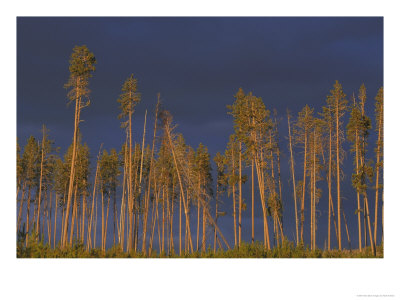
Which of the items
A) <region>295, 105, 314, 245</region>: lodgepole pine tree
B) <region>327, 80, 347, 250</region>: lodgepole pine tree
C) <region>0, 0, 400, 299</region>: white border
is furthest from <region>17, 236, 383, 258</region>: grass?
<region>295, 105, 314, 245</region>: lodgepole pine tree

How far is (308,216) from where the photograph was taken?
124 ft

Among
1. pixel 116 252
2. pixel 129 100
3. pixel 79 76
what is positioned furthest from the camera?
pixel 129 100

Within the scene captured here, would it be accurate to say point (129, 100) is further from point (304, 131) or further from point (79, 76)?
point (304, 131)

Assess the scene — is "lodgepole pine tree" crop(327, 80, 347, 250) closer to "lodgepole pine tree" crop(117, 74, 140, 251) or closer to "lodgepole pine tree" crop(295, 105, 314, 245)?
"lodgepole pine tree" crop(295, 105, 314, 245)

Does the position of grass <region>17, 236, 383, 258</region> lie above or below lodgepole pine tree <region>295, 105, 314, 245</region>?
below

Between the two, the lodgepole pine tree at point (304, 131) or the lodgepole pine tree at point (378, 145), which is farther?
the lodgepole pine tree at point (304, 131)

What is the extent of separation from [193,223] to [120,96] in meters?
21.2

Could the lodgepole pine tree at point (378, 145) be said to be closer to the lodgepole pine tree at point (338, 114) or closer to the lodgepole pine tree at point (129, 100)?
the lodgepole pine tree at point (338, 114)

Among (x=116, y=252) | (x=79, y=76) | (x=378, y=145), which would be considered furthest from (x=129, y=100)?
(x=378, y=145)

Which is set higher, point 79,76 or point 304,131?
point 79,76
